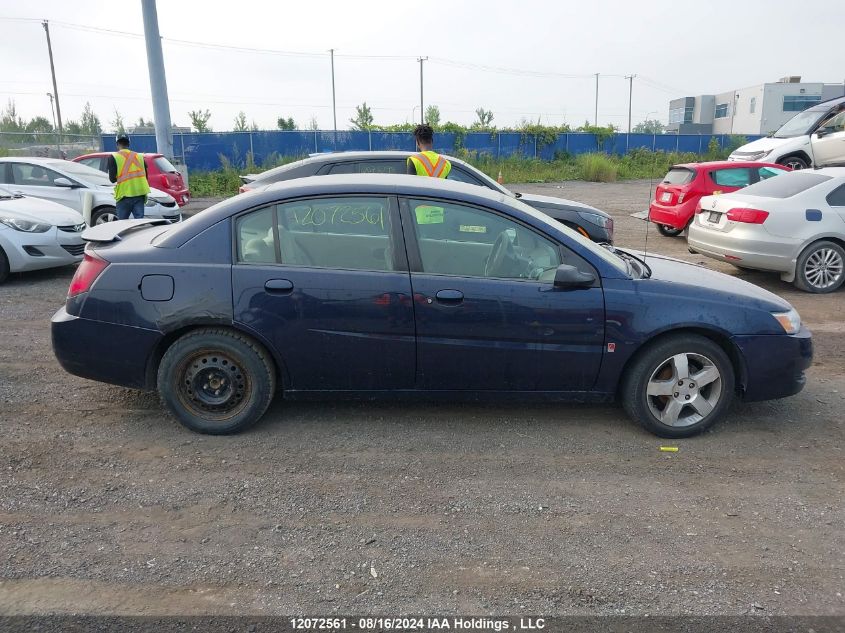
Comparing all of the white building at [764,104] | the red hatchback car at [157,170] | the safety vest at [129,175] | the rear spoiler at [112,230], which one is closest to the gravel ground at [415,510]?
the rear spoiler at [112,230]

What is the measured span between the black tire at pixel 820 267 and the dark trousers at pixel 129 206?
9410 millimetres

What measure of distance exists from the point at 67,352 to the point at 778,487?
171 inches

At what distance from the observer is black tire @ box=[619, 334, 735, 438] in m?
4.38

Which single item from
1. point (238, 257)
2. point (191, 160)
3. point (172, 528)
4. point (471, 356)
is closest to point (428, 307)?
point (471, 356)

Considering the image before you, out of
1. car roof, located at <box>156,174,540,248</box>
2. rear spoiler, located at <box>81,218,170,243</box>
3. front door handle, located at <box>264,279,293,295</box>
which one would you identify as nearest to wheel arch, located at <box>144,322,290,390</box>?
front door handle, located at <box>264,279,293,295</box>

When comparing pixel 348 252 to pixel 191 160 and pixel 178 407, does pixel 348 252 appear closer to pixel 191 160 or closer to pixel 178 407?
pixel 178 407

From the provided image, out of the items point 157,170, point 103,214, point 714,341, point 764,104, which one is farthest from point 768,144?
point 764,104

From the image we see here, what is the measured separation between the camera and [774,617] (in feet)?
9.21

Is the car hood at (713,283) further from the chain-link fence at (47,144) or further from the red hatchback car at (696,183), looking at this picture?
the chain-link fence at (47,144)

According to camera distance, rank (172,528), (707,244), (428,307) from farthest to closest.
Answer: (707,244) < (428,307) < (172,528)

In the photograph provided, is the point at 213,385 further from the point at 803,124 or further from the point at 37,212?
the point at 803,124

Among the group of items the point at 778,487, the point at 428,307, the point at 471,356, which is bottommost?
the point at 778,487

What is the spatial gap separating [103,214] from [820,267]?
11.0 metres

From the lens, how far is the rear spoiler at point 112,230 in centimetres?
474
